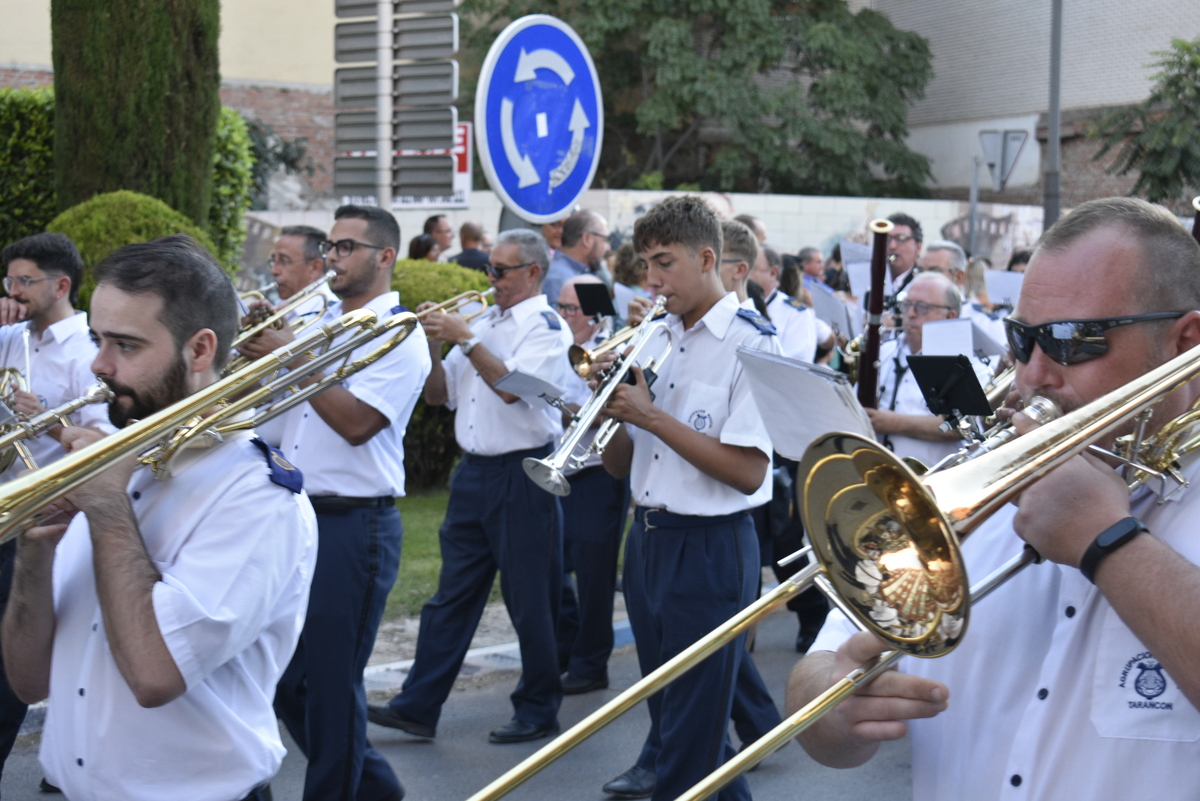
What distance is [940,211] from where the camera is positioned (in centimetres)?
2247

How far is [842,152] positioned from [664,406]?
2514 cm

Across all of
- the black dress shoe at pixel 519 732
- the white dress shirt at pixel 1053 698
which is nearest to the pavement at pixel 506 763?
the black dress shoe at pixel 519 732

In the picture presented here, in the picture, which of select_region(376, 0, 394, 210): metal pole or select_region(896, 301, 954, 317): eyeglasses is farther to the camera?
select_region(376, 0, 394, 210): metal pole

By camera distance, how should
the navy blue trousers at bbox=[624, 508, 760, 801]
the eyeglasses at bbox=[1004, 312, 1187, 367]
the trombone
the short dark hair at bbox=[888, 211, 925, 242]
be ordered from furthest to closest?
the short dark hair at bbox=[888, 211, 925, 242], the navy blue trousers at bbox=[624, 508, 760, 801], the eyeglasses at bbox=[1004, 312, 1187, 367], the trombone

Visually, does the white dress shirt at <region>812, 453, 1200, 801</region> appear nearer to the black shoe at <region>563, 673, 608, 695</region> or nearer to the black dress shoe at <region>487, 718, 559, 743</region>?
the black dress shoe at <region>487, 718, 559, 743</region>

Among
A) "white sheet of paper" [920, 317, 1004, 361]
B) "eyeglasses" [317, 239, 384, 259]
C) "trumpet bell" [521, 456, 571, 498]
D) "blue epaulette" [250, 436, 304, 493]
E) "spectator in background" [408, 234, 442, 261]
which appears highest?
"eyeglasses" [317, 239, 384, 259]

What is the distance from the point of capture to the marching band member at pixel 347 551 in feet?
12.6

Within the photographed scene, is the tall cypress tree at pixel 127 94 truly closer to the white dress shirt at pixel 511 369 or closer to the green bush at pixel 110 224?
the green bush at pixel 110 224

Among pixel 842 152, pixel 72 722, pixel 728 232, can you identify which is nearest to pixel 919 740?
pixel 72 722

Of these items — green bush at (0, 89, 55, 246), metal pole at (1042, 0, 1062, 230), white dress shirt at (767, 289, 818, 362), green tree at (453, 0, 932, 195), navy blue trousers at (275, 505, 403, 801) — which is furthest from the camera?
green tree at (453, 0, 932, 195)

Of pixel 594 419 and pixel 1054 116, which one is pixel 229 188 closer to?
pixel 594 419

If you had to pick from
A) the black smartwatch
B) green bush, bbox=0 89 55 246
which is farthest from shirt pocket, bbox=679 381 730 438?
green bush, bbox=0 89 55 246

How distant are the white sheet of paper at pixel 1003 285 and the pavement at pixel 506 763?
3.74 m

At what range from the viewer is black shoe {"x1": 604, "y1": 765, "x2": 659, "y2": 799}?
14.2 ft
